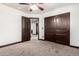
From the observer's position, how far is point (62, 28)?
4906 millimetres

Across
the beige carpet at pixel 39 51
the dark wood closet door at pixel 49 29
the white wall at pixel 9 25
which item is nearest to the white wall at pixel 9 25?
the white wall at pixel 9 25

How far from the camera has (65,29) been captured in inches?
185

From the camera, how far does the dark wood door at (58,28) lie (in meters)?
4.59

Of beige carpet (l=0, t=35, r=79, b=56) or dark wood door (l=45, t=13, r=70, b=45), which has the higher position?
dark wood door (l=45, t=13, r=70, b=45)

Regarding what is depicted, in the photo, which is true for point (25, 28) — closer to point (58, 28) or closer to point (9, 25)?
point (9, 25)

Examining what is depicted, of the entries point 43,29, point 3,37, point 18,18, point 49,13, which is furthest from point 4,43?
point 49,13

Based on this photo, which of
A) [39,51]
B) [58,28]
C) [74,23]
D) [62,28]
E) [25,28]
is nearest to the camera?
[39,51]

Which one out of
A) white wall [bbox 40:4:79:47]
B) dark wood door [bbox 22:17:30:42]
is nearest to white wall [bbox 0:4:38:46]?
dark wood door [bbox 22:17:30:42]

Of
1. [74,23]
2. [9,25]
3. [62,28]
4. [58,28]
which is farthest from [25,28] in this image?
[74,23]

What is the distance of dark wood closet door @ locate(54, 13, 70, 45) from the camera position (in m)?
4.57

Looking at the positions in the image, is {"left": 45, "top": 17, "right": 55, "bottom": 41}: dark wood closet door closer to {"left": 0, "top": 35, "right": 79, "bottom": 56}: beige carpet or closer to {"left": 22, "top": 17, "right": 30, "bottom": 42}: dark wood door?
{"left": 22, "top": 17, "right": 30, "bottom": 42}: dark wood door

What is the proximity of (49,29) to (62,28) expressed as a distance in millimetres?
1330

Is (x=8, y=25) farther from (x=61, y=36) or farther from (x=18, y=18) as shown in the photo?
(x=61, y=36)

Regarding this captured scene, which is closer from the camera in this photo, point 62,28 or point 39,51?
point 39,51
